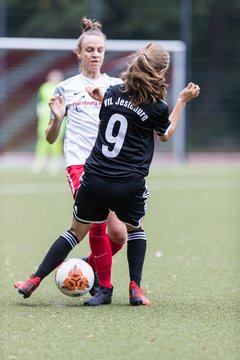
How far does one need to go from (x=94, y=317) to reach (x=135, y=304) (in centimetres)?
49

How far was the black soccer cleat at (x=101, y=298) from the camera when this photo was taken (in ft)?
19.5

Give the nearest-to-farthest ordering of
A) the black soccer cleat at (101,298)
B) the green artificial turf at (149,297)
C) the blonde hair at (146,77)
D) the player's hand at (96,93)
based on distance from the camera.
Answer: the green artificial turf at (149,297), the blonde hair at (146,77), the player's hand at (96,93), the black soccer cleat at (101,298)

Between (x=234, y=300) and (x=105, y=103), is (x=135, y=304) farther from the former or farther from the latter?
(x=105, y=103)

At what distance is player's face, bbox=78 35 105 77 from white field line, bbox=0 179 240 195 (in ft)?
27.1

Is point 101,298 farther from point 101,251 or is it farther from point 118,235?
point 118,235

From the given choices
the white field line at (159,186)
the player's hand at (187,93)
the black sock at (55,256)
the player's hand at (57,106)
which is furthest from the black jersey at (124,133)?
the white field line at (159,186)

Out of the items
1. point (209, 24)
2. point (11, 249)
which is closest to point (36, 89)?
point (209, 24)

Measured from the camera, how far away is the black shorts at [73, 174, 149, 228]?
18.6 ft

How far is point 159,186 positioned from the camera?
52.1 ft

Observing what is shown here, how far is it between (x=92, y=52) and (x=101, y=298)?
5.32ft

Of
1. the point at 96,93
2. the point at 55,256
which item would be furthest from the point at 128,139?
the point at 55,256

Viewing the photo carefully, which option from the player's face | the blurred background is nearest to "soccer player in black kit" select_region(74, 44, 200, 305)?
the player's face

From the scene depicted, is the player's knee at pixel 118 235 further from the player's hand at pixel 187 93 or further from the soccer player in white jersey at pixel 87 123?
the player's hand at pixel 187 93

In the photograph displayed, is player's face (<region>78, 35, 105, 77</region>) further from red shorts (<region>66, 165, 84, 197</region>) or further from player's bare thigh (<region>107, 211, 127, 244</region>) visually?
player's bare thigh (<region>107, 211, 127, 244</region>)
